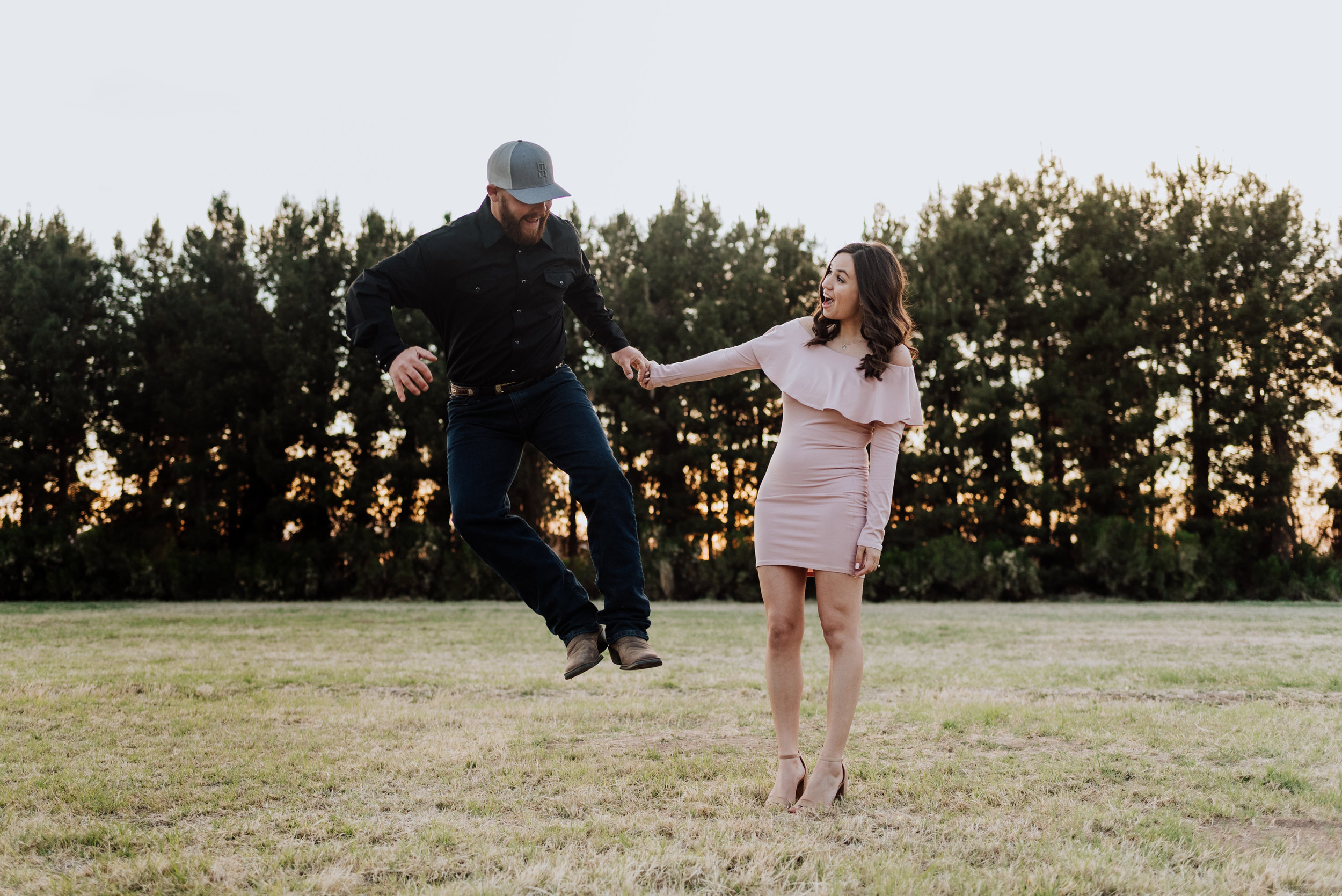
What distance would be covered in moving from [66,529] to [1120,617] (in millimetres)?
21960

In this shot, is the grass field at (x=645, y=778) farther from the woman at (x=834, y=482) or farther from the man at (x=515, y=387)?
the man at (x=515, y=387)

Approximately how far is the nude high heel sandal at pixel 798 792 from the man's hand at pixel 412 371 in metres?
2.25

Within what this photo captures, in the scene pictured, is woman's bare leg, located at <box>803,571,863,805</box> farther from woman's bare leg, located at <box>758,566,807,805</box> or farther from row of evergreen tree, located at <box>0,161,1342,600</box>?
row of evergreen tree, located at <box>0,161,1342,600</box>

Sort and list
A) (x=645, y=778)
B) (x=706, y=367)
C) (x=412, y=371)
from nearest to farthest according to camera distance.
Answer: (x=412, y=371)
(x=706, y=367)
(x=645, y=778)

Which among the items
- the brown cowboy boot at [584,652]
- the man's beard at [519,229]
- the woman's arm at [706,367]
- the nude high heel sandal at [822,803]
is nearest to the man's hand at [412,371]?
the man's beard at [519,229]

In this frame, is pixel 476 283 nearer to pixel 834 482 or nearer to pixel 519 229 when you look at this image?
pixel 519 229

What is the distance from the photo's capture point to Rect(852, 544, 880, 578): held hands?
4.43 m

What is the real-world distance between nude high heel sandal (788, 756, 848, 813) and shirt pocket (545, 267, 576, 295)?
8.14 feet

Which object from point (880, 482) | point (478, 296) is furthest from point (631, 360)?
point (880, 482)

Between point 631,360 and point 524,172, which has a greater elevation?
point 524,172

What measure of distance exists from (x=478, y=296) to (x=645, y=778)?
240cm

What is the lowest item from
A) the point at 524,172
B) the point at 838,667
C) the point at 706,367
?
the point at 838,667

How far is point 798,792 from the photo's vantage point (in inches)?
181

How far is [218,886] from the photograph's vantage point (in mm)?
3336
